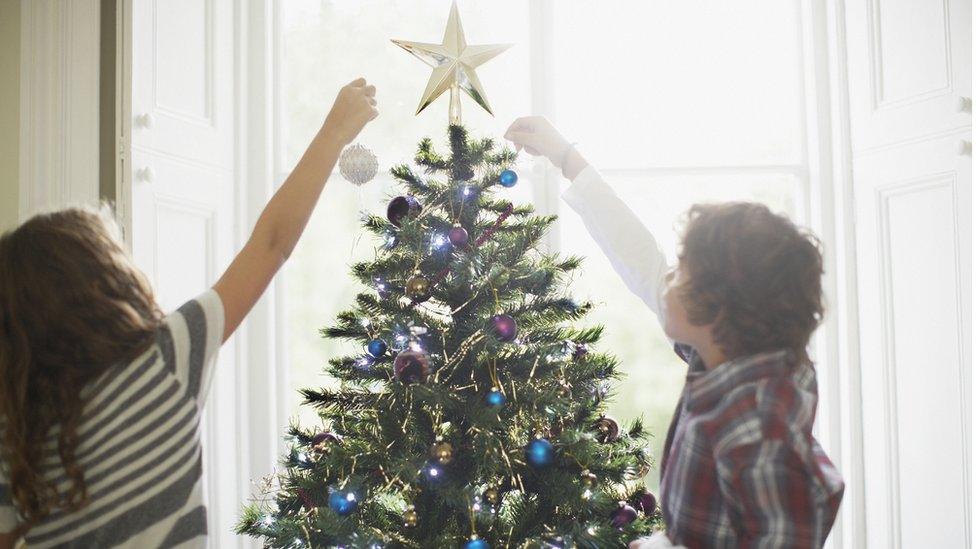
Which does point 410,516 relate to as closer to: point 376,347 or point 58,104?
point 376,347

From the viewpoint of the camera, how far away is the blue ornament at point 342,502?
136 cm

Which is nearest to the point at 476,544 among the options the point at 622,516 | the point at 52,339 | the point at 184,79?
the point at 622,516

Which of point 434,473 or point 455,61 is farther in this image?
point 455,61

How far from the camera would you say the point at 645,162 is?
306 cm

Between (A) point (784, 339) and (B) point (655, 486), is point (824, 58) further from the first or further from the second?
(A) point (784, 339)

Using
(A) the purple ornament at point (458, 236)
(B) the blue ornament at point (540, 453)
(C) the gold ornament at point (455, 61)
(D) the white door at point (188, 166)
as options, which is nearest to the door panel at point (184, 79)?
(D) the white door at point (188, 166)

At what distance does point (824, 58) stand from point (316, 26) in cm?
181

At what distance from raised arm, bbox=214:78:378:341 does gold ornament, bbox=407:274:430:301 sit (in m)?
0.20

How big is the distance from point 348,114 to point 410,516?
673 millimetres

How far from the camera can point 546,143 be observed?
1.57 m

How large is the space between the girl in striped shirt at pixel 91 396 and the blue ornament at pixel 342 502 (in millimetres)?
246


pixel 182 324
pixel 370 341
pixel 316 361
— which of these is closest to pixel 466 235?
pixel 370 341

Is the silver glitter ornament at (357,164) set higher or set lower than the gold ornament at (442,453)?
higher

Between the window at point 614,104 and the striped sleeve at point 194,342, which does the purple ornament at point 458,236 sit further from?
the window at point 614,104
